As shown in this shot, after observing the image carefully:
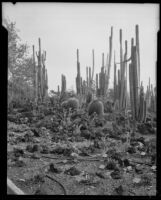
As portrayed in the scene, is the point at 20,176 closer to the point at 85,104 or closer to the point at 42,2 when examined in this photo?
the point at 42,2

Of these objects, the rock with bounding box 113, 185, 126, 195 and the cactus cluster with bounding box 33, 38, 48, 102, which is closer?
the rock with bounding box 113, 185, 126, 195

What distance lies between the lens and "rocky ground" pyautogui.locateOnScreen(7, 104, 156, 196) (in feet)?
12.1

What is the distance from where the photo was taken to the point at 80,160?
15.2 ft

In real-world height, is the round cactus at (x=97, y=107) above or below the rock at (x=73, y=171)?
above

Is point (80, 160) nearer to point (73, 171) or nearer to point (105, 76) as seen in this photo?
point (73, 171)

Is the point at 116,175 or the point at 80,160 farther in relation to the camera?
the point at 80,160

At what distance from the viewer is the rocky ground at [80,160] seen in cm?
368

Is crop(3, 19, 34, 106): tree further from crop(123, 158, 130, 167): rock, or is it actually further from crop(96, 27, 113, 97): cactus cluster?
crop(123, 158, 130, 167): rock

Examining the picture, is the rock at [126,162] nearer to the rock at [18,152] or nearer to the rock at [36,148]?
the rock at [36,148]

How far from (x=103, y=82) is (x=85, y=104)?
0.92m

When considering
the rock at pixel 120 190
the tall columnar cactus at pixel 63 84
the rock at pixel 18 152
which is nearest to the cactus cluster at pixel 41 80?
the tall columnar cactus at pixel 63 84

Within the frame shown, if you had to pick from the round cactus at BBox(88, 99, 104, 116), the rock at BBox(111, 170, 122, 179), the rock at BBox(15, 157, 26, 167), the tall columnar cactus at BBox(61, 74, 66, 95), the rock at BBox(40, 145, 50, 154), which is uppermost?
the tall columnar cactus at BBox(61, 74, 66, 95)

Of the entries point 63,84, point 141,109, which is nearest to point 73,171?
point 141,109

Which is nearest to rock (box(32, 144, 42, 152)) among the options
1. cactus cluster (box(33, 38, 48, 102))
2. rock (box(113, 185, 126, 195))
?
rock (box(113, 185, 126, 195))
